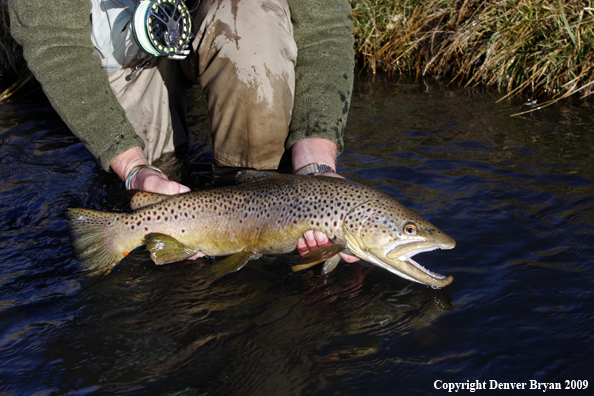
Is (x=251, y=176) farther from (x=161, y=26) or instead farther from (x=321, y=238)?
(x=161, y=26)

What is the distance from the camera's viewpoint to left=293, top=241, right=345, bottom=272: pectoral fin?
116 inches

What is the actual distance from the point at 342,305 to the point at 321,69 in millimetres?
1831

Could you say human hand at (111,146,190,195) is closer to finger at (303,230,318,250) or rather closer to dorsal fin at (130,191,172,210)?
dorsal fin at (130,191,172,210)

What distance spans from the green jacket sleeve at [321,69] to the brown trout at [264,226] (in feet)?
2.14

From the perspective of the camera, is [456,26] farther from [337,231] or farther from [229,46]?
[337,231]

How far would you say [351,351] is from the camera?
2.69 metres

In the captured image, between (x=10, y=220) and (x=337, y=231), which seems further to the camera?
(x=10, y=220)

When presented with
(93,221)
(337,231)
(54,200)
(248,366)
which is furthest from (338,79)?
(54,200)

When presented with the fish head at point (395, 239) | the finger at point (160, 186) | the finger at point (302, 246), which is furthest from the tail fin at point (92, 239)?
the fish head at point (395, 239)

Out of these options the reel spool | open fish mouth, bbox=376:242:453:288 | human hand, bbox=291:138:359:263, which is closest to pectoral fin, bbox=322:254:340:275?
open fish mouth, bbox=376:242:453:288

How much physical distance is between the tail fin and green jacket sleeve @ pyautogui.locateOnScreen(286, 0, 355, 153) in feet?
4.66

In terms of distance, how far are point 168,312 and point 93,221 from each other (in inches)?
30.7

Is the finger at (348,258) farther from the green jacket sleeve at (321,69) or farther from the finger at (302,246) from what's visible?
the green jacket sleeve at (321,69)

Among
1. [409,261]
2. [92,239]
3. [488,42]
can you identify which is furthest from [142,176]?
[488,42]
